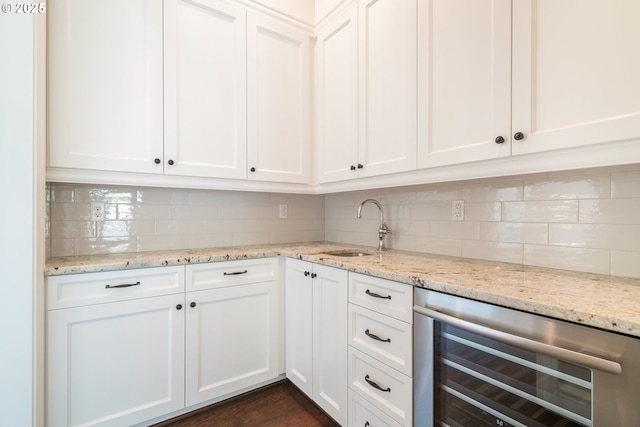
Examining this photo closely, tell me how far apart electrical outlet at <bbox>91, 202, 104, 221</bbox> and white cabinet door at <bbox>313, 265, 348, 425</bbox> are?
4.21 feet

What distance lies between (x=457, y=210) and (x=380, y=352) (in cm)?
87

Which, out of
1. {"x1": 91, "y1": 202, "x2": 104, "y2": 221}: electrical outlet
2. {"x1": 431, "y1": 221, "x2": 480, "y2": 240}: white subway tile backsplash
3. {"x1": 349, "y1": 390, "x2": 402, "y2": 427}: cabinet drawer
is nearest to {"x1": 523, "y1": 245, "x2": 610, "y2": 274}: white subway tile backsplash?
{"x1": 431, "y1": 221, "x2": 480, "y2": 240}: white subway tile backsplash

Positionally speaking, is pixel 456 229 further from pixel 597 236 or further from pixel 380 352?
pixel 380 352

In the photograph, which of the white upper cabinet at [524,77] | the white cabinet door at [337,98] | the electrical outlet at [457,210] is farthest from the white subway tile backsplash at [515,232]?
the white cabinet door at [337,98]

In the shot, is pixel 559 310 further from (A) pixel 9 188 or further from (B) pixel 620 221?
(A) pixel 9 188

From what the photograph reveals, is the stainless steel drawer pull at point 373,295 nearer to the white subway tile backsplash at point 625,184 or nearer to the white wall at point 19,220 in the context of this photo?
the white subway tile backsplash at point 625,184

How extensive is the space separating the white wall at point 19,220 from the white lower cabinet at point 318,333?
1166 mm

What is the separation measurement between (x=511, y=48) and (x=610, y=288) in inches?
34.7

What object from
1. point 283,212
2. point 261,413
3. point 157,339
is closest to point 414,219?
point 283,212

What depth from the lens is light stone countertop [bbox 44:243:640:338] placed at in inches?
29.4

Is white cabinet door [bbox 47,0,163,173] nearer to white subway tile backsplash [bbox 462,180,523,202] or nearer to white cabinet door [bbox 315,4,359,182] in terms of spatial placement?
white cabinet door [bbox 315,4,359,182]

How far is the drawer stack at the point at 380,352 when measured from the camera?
45.2 inches

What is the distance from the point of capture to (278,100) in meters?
2.06

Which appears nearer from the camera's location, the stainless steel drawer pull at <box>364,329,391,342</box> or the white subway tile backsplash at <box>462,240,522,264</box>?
the stainless steel drawer pull at <box>364,329,391,342</box>
